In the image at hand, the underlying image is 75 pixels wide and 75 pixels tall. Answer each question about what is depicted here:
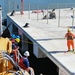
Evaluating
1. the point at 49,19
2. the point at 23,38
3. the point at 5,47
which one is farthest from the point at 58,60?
the point at 49,19

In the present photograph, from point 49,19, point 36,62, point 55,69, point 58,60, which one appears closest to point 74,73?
point 58,60

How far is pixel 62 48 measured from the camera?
737 inches

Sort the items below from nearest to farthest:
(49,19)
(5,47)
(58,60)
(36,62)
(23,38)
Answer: (5,47) < (58,60) < (36,62) < (23,38) < (49,19)

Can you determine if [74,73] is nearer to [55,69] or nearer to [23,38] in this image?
[55,69]

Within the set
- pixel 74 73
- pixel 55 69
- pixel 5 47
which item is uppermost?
pixel 5 47

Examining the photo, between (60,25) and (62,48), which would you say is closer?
(62,48)

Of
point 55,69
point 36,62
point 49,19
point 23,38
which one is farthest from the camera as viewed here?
point 49,19

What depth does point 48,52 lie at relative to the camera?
1778 cm

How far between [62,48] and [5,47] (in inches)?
227

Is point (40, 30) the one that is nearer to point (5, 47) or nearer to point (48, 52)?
point (48, 52)

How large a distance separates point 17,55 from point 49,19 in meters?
15.5

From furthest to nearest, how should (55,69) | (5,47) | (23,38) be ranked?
(23,38) → (55,69) → (5,47)

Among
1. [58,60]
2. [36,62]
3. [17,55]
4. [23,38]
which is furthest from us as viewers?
[23,38]

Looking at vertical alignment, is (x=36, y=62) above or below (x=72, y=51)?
below
